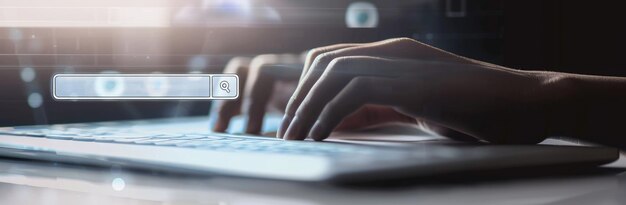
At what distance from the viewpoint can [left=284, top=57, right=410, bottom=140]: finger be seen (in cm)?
48

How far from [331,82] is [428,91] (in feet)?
0.29

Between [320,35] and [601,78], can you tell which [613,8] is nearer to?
[601,78]

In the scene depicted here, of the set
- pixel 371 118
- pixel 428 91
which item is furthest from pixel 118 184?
pixel 371 118

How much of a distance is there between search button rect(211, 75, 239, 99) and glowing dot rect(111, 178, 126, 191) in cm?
15

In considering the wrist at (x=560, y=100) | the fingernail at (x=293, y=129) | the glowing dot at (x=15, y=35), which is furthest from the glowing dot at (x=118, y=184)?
the wrist at (x=560, y=100)

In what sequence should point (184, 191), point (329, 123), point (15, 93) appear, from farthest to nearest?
point (15, 93), point (329, 123), point (184, 191)

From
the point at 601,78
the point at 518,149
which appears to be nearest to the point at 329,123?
the point at 518,149

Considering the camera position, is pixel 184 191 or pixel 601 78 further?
pixel 601 78

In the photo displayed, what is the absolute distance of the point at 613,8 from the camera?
1.77 ft

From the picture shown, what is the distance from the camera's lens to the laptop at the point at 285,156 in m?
0.31

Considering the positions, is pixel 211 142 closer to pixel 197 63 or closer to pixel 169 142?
pixel 169 142

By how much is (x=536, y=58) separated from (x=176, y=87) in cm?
34

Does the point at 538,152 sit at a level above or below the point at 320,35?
below

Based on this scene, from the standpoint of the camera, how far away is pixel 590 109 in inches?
21.5
